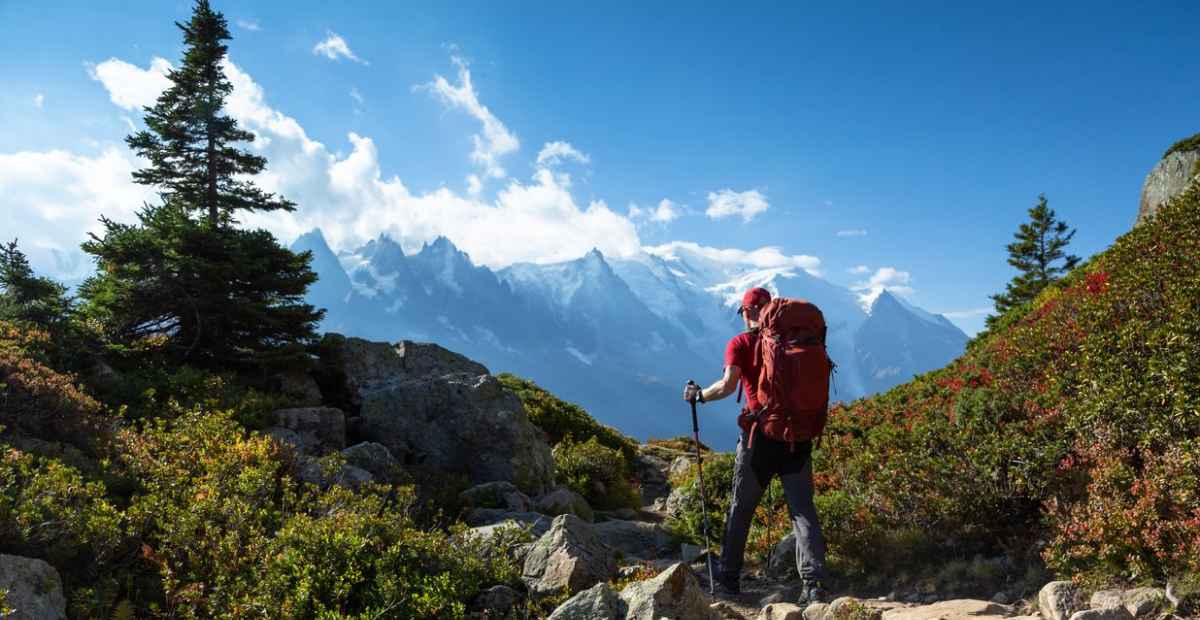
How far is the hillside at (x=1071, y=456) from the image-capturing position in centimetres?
550

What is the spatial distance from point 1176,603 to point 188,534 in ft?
27.9

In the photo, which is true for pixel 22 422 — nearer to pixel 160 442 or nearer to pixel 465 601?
pixel 160 442

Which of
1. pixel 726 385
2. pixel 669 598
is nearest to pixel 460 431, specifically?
pixel 726 385

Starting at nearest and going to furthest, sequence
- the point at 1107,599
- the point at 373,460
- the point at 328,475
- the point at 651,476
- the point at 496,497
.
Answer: the point at 1107,599
the point at 328,475
the point at 373,460
the point at 496,497
the point at 651,476

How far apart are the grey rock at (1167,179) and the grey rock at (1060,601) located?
22.1 m

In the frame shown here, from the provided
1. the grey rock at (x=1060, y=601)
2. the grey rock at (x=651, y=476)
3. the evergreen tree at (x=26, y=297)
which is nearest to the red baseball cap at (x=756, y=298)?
the grey rock at (x=1060, y=601)

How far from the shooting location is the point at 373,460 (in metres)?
9.64

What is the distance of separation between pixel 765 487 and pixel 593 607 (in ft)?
8.56

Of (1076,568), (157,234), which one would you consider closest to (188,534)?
(1076,568)

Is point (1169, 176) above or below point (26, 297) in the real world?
above

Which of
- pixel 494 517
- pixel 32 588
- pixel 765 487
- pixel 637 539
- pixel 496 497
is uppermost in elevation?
pixel 765 487

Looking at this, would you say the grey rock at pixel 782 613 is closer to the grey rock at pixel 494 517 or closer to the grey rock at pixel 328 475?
the grey rock at pixel 494 517

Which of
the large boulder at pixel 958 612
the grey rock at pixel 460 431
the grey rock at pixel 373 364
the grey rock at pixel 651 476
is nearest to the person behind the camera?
the large boulder at pixel 958 612

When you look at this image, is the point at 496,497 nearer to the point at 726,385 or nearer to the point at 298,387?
the point at 726,385
